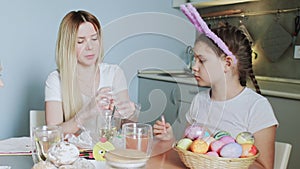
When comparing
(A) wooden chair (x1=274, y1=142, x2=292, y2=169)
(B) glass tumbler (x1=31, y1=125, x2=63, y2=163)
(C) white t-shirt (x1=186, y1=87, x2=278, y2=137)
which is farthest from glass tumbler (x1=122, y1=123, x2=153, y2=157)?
(A) wooden chair (x1=274, y1=142, x2=292, y2=169)

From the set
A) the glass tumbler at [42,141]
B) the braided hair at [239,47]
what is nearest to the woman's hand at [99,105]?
the glass tumbler at [42,141]

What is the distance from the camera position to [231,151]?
2.75 ft

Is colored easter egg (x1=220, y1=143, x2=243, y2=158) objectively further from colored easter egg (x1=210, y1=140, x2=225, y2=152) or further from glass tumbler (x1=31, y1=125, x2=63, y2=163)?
glass tumbler (x1=31, y1=125, x2=63, y2=163)

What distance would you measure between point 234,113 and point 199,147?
1.56ft

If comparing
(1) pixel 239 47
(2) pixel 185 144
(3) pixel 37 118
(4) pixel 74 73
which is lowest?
(3) pixel 37 118

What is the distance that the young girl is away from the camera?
1167mm

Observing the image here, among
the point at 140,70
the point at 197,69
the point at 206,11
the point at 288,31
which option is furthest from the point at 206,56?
the point at 206,11

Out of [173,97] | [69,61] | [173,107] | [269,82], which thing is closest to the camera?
[173,107]

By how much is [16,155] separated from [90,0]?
1.51 meters

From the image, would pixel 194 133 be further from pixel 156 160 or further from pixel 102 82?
pixel 102 82

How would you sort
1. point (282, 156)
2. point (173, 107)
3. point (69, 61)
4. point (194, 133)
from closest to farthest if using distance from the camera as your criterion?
1. point (194, 133)
2. point (282, 156)
3. point (173, 107)
4. point (69, 61)

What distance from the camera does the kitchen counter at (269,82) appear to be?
50.6 inches

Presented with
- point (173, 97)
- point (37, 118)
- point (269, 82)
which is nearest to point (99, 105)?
point (173, 97)

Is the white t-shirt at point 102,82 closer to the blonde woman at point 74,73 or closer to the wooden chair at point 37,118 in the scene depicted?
the blonde woman at point 74,73
